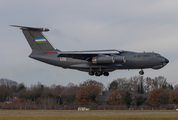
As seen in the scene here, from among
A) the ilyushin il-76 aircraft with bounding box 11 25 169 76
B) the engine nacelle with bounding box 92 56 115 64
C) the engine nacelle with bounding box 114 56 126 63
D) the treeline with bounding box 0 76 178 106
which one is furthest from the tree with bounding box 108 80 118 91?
the engine nacelle with bounding box 114 56 126 63

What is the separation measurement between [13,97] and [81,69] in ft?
75.6

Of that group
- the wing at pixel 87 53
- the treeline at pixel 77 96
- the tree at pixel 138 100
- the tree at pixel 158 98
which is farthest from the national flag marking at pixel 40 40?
the tree at pixel 158 98

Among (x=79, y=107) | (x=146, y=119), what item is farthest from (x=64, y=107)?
(x=146, y=119)

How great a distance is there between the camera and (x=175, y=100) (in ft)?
159

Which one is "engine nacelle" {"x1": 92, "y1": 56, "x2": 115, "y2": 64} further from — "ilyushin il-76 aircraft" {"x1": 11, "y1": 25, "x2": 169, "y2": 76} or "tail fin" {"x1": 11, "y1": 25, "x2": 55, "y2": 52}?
"tail fin" {"x1": 11, "y1": 25, "x2": 55, "y2": 52}

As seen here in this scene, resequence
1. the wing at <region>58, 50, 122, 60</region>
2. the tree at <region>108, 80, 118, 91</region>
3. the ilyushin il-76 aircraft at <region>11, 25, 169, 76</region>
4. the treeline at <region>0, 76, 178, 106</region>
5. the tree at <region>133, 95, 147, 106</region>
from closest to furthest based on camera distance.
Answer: the ilyushin il-76 aircraft at <region>11, 25, 169, 76</region>, the wing at <region>58, 50, 122, 60</region>, the treeline at <region>0, 76, 178, 106</region>, the tree at <region>133, 95, 147, 106</region>, the tree at <region>108, 80, 118, 91</region>

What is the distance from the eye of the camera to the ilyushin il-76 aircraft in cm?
2595

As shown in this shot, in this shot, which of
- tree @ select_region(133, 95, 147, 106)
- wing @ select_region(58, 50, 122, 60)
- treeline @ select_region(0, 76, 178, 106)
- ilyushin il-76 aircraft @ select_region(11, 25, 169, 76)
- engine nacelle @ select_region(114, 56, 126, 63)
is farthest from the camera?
tree @ select_region(133, 95, 147, 106)

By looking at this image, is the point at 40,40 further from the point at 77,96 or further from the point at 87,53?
the point at 77,96

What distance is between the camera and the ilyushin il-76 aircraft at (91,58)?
26.0 metres

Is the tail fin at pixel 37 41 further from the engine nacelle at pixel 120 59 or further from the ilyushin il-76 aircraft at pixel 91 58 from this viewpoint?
the engine nacelle at pixel 120 59

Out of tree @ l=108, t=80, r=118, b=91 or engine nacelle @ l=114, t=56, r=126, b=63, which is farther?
tree @ l=108, t=80, r=118, b=91

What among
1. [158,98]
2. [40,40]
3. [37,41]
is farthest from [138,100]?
→ [37,41]

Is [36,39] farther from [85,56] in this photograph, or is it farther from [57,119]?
[57,119]
